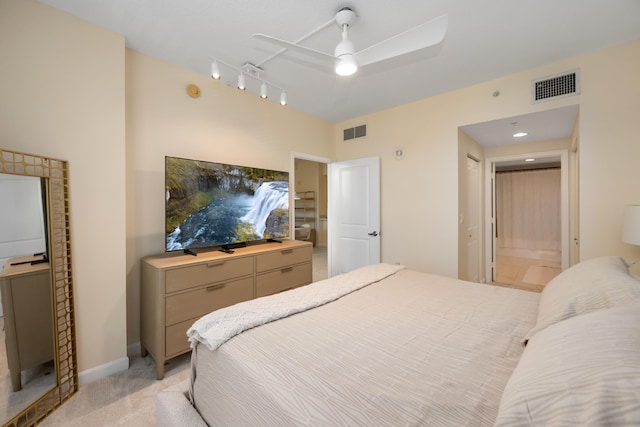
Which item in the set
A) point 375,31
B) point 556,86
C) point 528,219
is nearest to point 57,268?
point 375,31

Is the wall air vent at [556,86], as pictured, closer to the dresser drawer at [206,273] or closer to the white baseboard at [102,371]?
the dresser drawer at [206,273]

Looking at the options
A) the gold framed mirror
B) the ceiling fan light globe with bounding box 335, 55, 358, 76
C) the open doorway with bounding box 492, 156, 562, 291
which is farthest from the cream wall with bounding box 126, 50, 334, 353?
the open doorway with bounding box 492, 156, 562, 291

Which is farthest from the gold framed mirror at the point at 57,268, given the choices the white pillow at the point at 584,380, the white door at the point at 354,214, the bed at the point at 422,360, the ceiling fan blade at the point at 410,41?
the white door at the point at 354,214

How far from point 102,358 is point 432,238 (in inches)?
134

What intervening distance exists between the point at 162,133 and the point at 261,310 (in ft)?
6.61

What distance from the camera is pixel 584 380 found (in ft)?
1.86

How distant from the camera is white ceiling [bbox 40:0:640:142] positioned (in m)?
1.74

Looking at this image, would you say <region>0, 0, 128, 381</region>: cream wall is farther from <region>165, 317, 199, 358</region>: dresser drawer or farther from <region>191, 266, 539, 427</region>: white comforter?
<region>191, 266, 539, 427</region>: white comforter

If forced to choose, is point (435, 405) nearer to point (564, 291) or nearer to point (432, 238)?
point (564, 291)

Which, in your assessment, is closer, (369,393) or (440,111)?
(369,393)

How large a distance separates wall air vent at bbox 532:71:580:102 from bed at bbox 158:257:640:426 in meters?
1.80

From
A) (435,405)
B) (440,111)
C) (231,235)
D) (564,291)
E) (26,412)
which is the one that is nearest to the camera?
(435,405)

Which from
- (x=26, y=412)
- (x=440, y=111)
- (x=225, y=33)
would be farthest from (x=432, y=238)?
(x=26, y=412)

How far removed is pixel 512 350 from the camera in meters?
1.05
